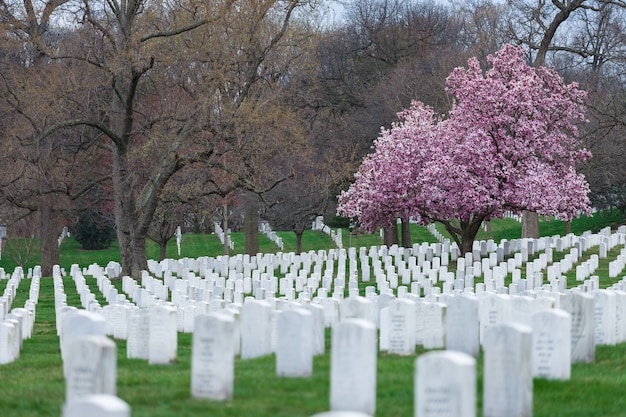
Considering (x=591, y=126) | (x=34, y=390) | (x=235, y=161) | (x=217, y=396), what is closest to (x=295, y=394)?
(x=217, y=396)

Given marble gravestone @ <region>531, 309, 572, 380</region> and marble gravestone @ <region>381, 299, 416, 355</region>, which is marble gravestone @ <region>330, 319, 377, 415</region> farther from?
marble gravestone @ <region>381, 299, 416, 355</region>

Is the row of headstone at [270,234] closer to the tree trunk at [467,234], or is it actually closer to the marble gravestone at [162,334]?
the tree trunk at [467,234]

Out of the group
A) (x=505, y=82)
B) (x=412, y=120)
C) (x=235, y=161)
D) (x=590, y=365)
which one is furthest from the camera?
(x=412, y=120)

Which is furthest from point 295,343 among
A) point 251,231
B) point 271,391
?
point 251,231

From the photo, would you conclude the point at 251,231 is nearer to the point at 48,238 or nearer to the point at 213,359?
the point at 48,238

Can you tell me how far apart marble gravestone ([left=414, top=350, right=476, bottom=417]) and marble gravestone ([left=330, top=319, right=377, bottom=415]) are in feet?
3.70

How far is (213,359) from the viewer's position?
26.7 ft

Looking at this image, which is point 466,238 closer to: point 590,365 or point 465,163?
point 465,163

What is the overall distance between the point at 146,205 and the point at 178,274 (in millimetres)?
2309

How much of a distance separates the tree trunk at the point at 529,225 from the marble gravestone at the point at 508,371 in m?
31.6

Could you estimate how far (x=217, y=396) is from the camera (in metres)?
8.12

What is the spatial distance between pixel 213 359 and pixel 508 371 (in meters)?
2.19

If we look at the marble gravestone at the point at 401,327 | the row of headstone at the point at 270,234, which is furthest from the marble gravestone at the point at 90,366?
the row of headstone at the point at 270,234

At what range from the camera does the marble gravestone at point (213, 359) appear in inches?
320
